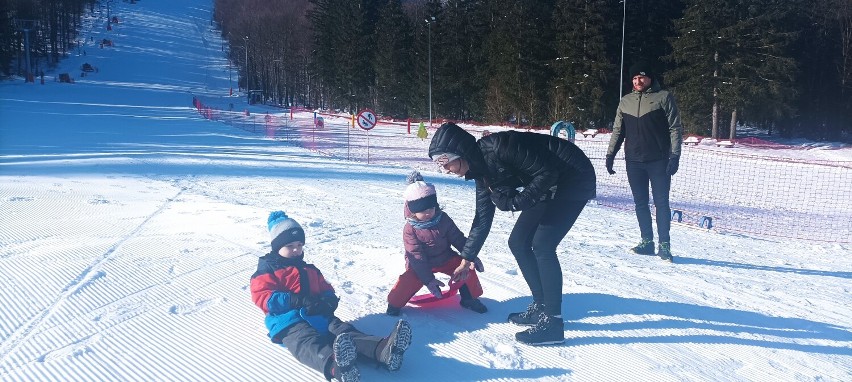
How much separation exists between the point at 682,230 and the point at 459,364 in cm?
633

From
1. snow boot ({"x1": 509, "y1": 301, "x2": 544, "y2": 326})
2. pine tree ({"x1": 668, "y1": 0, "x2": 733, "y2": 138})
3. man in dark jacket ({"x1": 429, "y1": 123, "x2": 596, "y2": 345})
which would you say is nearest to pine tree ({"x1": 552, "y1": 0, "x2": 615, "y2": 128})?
pine tree ({"x1": 668, "y1": 0, "x2": 733, "y2": 138})

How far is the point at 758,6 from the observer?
107ft

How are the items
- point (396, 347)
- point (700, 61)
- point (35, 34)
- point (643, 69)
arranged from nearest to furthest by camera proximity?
point (396, 347), point (643, 69), point (700, 61), point (35, 34)

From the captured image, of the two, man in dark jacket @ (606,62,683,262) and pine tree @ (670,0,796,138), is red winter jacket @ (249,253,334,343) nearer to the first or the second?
man in dark jacket @ (606,62,683,262)

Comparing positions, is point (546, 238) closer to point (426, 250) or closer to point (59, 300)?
point (426, 250)

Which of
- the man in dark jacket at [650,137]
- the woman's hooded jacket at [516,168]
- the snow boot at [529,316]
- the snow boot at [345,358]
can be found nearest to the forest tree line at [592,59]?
the man in dark jacket at [650,137]

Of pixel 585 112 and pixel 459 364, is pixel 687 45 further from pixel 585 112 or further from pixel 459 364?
pixel 459 364

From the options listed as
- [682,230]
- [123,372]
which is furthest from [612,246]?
[123,372]

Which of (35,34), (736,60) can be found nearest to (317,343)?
(736,60)

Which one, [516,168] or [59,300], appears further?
[59,300]

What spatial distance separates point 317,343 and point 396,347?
486 mm

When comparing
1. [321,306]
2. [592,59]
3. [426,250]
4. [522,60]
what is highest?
[522,60]

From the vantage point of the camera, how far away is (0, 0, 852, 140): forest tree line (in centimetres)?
3241

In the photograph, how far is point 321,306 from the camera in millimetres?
3938
